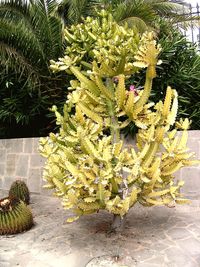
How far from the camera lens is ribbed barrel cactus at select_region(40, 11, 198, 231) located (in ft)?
11.4

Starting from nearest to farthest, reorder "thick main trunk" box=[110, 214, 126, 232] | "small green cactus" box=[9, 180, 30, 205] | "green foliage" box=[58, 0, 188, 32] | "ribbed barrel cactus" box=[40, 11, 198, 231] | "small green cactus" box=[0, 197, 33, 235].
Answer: "ribbed barrel cactus" box=[40, 11, 198, 231]
"thick main trunk" box=[110, 214, 126, 232]
"small green cactus" box=[0, 197, 33, 235]
"small green cactus" box=[9, 180, 30, 205]
"green foliage" box=[58, 0, 188, 32]

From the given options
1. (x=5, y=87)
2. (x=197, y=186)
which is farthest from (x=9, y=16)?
(x=197, y=186)

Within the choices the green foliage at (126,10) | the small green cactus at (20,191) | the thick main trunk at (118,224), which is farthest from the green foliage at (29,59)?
the thick main trunk at (118,224)

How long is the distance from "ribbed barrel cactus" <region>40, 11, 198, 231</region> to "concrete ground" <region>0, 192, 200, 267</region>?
354mm

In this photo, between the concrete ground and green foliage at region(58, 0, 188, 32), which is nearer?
the concrete ground

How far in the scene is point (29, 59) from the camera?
6.28m

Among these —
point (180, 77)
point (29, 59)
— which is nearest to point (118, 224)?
point (180, 77)

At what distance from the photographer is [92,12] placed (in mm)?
6711

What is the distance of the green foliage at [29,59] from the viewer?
19.7 ft

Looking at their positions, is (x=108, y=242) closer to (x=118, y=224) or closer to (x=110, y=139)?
(x=118, y=224)

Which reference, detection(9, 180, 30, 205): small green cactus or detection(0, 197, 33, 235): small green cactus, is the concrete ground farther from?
detection(9, 180, 30, 205): small green cactus

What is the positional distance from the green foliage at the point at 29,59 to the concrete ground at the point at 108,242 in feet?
8.30

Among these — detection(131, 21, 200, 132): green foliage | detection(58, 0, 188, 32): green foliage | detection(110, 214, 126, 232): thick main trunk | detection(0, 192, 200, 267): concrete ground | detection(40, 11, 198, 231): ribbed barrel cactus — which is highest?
detection(58, 0, 188, 32): green foliage

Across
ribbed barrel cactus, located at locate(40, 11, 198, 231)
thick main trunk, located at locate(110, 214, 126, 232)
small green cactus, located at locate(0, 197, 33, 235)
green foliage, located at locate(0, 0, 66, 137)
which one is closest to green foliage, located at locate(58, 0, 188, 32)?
green foliage, located at locate(0, 0, 66, 137)
